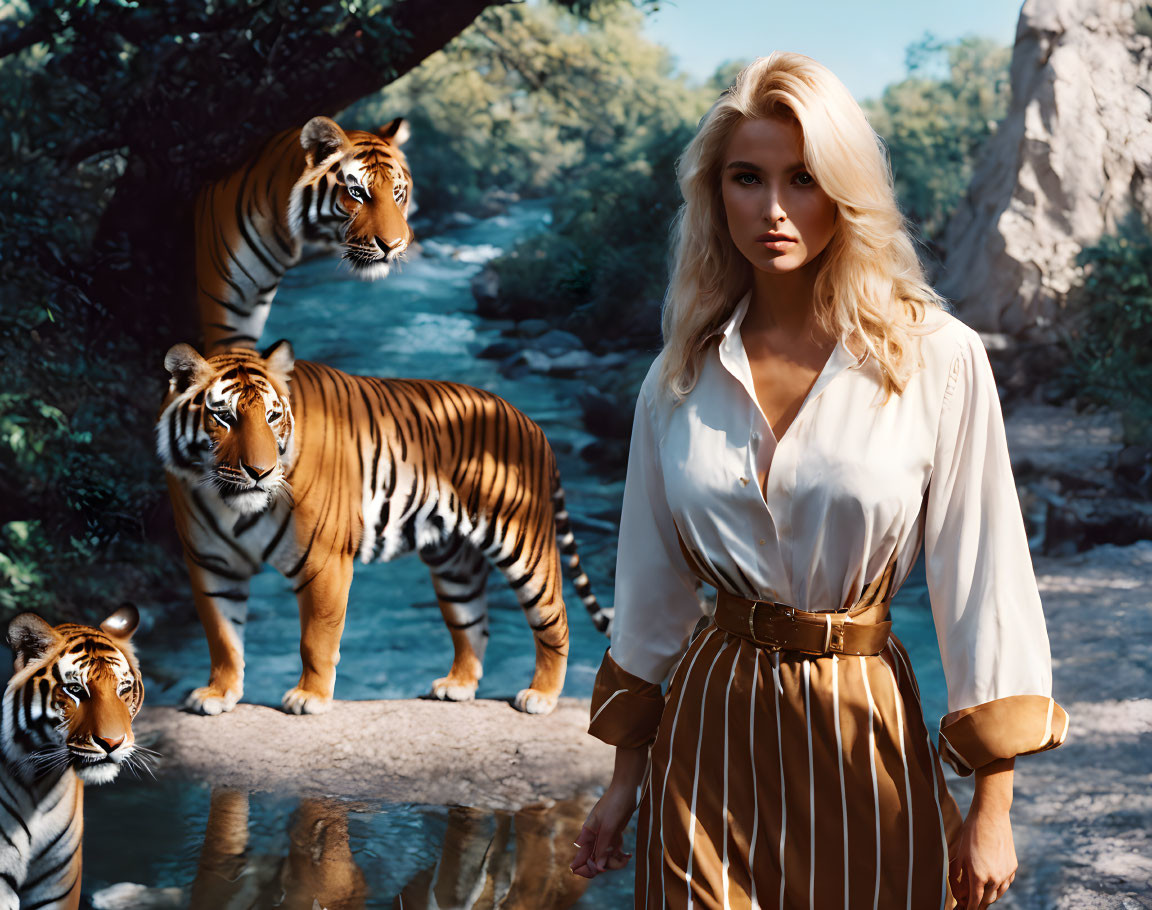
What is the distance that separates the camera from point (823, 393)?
1271 millimetres

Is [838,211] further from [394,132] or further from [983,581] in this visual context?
[394,132]

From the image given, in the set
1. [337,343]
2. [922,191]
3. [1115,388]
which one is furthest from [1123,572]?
[337,343]

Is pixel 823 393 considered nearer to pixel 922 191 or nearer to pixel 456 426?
pixel 456 426

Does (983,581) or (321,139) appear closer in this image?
(983,581)

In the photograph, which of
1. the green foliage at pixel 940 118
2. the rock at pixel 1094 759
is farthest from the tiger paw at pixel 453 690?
the green foliage at pixel 940 118

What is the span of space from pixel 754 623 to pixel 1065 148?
6118 mm

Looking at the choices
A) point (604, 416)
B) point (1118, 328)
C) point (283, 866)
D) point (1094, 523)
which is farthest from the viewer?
point (1118, 328)

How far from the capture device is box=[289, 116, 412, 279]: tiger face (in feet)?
11.4

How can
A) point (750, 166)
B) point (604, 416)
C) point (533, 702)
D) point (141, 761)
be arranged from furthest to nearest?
1. point (604, 416)
2. point (533, 702)
3. point (141, 761)
4. point (750, 166)

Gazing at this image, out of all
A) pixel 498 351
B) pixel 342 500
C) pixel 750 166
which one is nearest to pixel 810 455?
pixel 750 166

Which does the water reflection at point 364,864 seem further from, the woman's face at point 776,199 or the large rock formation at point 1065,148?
the large rock formation at point 1065,148

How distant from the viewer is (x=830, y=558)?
127cm

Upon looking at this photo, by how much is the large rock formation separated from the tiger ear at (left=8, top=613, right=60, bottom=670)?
18.1ft

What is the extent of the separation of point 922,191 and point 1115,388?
182 cm
